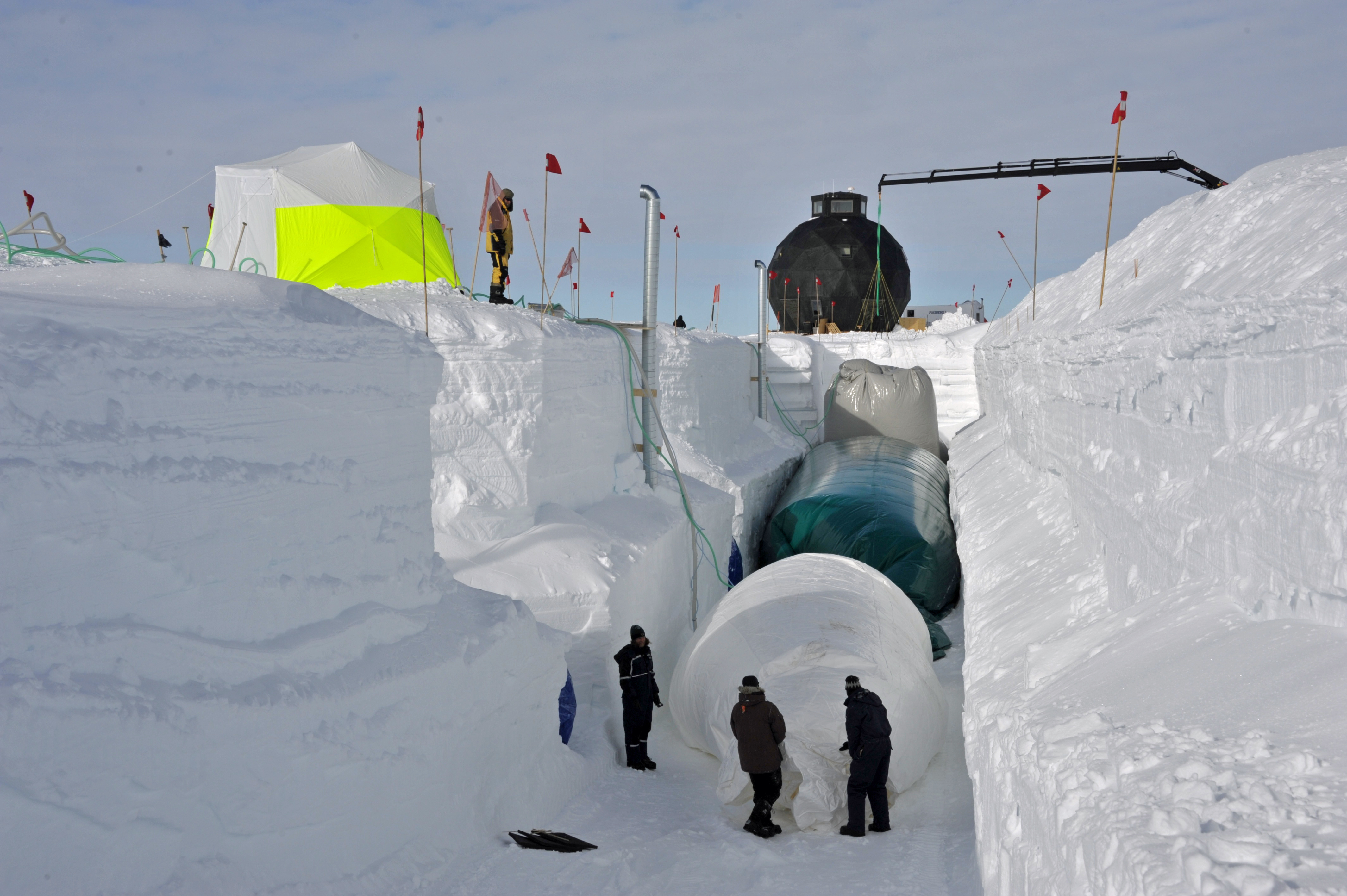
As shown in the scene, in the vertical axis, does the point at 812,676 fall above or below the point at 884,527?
below

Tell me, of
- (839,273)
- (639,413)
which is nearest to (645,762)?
(639,413)

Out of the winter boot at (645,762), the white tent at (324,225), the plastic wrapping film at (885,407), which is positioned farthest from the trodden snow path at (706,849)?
the plastic wrapping film at (885,407)

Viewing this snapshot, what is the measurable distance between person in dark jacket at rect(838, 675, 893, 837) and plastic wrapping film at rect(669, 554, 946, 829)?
0.17m

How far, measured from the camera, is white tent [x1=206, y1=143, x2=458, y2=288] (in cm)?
970

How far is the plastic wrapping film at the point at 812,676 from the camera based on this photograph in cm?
469

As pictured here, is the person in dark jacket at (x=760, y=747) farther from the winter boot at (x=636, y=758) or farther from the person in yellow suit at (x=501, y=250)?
the person in yellow suit at (x=501, y=250)

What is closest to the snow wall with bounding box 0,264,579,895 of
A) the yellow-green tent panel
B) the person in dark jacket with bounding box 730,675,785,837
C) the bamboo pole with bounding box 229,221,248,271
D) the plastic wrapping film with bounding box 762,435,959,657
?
the bamboo pole with bounding box 229,221,248,271

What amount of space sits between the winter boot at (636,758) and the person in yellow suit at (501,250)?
356 centimetres

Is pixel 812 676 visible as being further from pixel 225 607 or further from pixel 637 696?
pixel 225 607

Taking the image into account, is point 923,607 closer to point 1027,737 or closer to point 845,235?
point 1027,737

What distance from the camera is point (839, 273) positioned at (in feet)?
65.6

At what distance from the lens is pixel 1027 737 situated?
6.86 feet

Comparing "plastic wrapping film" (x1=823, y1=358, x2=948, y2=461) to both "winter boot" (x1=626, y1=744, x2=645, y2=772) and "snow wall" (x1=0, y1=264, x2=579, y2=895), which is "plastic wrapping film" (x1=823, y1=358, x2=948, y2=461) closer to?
"winter boot" (x1=626, y1=744, x2=645, y2=772)

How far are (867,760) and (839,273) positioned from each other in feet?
54.7
